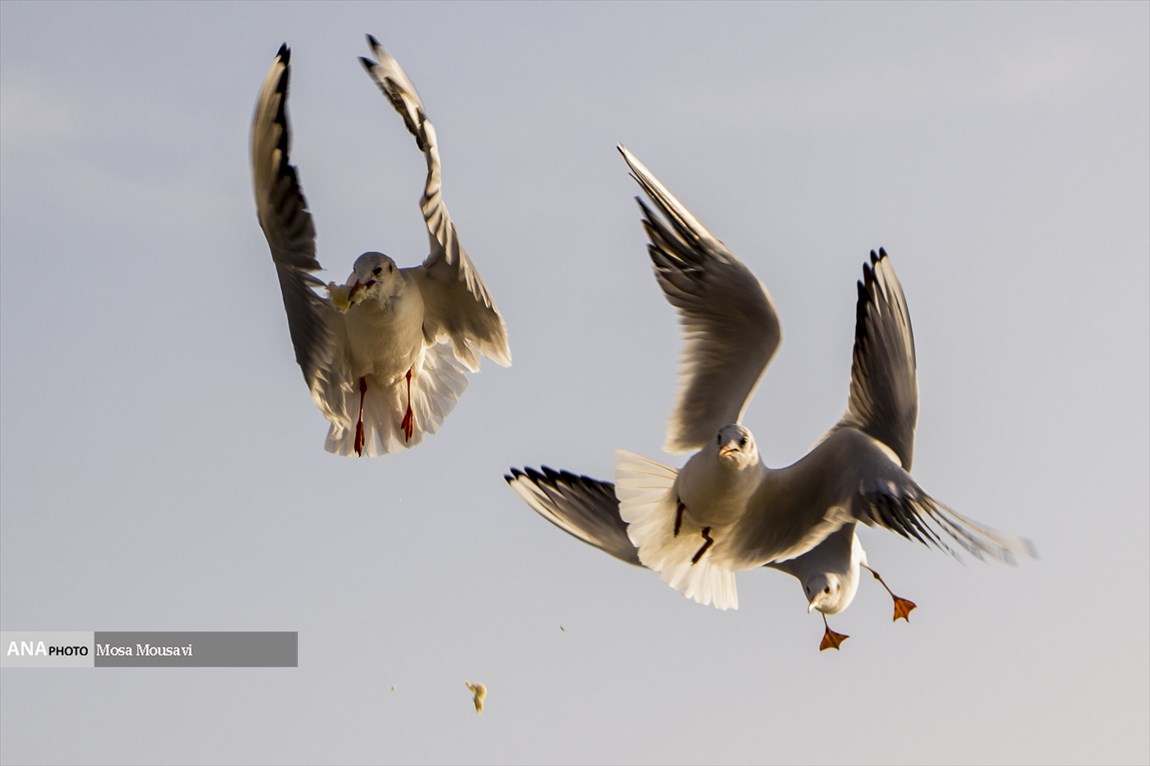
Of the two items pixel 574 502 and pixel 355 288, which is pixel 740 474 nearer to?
pixel 355 288

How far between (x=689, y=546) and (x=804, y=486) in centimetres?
63

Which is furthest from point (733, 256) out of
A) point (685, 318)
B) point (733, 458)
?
point (733, 458)

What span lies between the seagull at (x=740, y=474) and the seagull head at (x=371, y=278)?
3.96ft

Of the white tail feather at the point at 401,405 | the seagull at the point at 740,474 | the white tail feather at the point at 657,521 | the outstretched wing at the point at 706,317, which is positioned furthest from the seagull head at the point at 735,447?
the white tail feather at the point at 401,405

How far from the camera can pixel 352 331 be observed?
881 centimetres

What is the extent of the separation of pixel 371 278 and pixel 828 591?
8.78 ft

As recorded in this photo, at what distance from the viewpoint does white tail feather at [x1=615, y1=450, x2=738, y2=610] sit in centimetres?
862

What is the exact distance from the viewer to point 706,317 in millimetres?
9680

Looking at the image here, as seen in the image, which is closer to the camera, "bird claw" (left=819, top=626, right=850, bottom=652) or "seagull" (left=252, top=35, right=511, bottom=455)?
"seagull" (left=252, top=35, right=511, bottom=455)

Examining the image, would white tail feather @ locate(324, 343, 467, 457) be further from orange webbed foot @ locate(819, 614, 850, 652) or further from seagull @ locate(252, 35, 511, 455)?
orange webbed foot @ locate(819, 614, 850, 652)

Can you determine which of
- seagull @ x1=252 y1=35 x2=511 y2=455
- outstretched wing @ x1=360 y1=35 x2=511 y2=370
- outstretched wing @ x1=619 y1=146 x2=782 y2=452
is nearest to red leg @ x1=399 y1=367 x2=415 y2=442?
seagull @ x1=252 y1=35 x2=511 y2=455

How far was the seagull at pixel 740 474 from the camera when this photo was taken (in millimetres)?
8227

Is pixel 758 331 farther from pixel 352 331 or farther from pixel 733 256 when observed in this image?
pixel 352 331

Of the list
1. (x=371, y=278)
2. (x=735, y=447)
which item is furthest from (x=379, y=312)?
(x=735, y=447)
